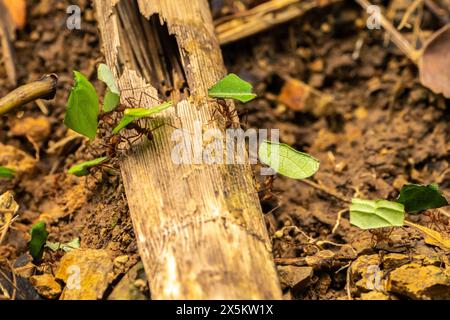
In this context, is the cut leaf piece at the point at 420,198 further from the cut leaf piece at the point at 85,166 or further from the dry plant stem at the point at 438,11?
the dry plant stem at the point at 438,11

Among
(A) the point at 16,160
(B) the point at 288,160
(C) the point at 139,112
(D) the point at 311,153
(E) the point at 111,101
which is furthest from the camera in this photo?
(D) the point at 311,153

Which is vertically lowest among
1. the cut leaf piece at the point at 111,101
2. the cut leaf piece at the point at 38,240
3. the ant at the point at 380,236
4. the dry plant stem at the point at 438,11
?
the ant at the point at 380,236

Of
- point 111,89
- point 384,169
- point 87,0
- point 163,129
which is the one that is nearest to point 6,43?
point 87,0

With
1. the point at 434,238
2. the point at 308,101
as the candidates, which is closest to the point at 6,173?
the point at 308,101

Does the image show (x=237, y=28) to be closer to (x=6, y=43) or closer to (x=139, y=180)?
(x=6, y=43)

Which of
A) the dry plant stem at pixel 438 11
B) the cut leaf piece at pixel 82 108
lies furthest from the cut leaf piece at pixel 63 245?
the dry plant stem at pixel 438 11

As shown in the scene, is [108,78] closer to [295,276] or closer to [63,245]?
[63,245]
